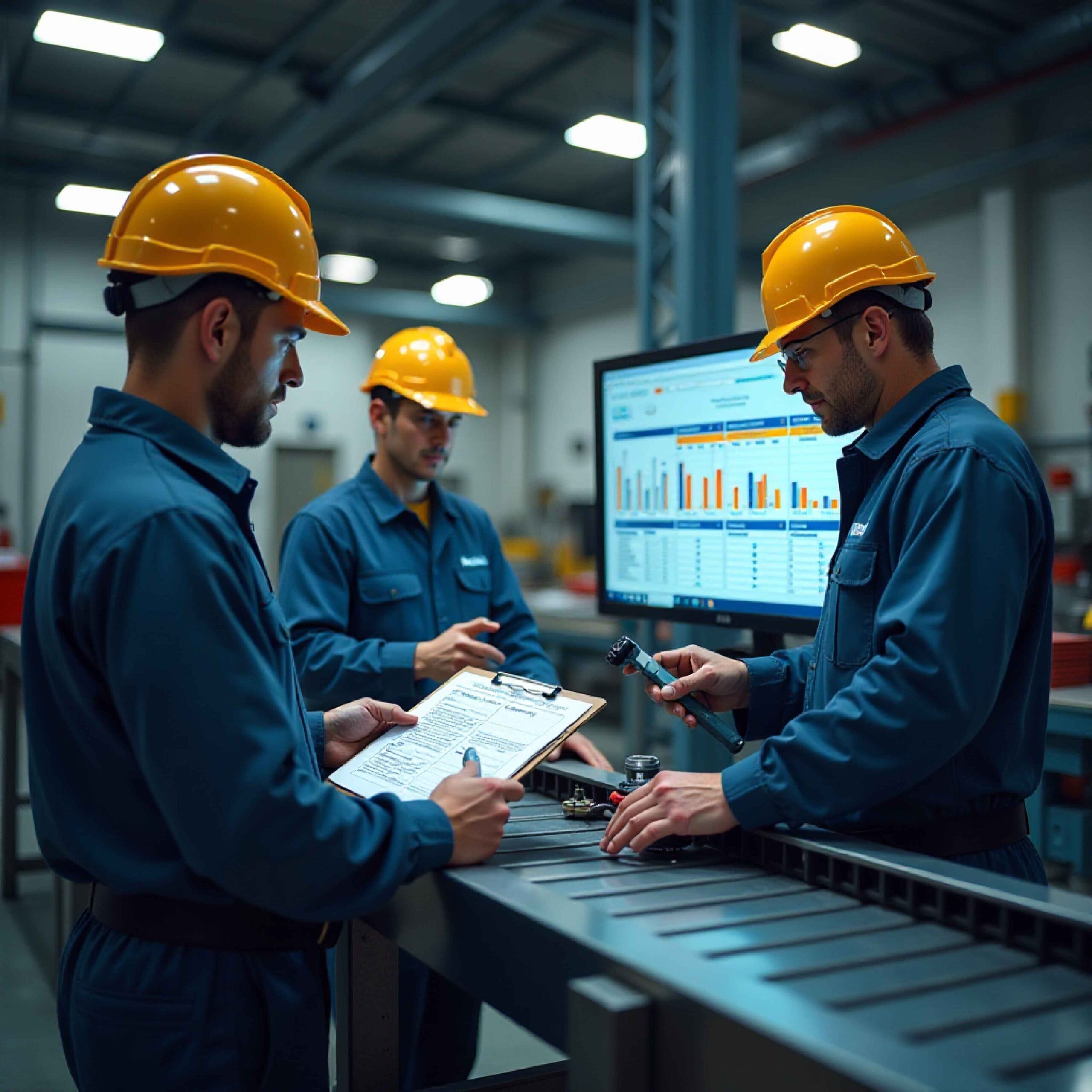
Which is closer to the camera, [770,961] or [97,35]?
[770,961]

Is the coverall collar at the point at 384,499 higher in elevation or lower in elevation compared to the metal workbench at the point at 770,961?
higher

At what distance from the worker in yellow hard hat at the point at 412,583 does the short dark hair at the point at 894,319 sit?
1.02 meters

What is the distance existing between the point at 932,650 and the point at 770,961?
41cm

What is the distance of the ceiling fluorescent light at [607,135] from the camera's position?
709cm

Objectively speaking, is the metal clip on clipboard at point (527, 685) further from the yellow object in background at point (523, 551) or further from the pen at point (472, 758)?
the yellow object in background at point (523, 551)

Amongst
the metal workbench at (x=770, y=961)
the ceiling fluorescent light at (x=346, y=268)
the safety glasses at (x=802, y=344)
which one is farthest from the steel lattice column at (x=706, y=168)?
the ceiling fluorescent light at (x=346, y=268)

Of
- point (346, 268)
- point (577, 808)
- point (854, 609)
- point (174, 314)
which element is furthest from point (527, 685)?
point (346, 268)

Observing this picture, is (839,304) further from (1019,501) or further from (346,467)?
(346,467)

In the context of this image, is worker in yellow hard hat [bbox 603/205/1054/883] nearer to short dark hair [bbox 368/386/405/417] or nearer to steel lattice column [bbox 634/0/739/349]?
short dark hair [bbox 368/386/405/417]

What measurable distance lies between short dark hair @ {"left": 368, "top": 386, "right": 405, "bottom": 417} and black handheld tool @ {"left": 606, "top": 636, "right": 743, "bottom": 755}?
125cm

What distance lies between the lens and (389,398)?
8.48ft

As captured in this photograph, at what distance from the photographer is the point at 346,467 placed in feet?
36.1

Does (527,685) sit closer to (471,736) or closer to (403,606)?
(471,736)

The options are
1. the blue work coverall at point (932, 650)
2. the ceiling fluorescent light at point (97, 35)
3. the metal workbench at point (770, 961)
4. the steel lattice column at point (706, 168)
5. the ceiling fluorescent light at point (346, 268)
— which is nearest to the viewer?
the metal workbench at point (770, 961)
